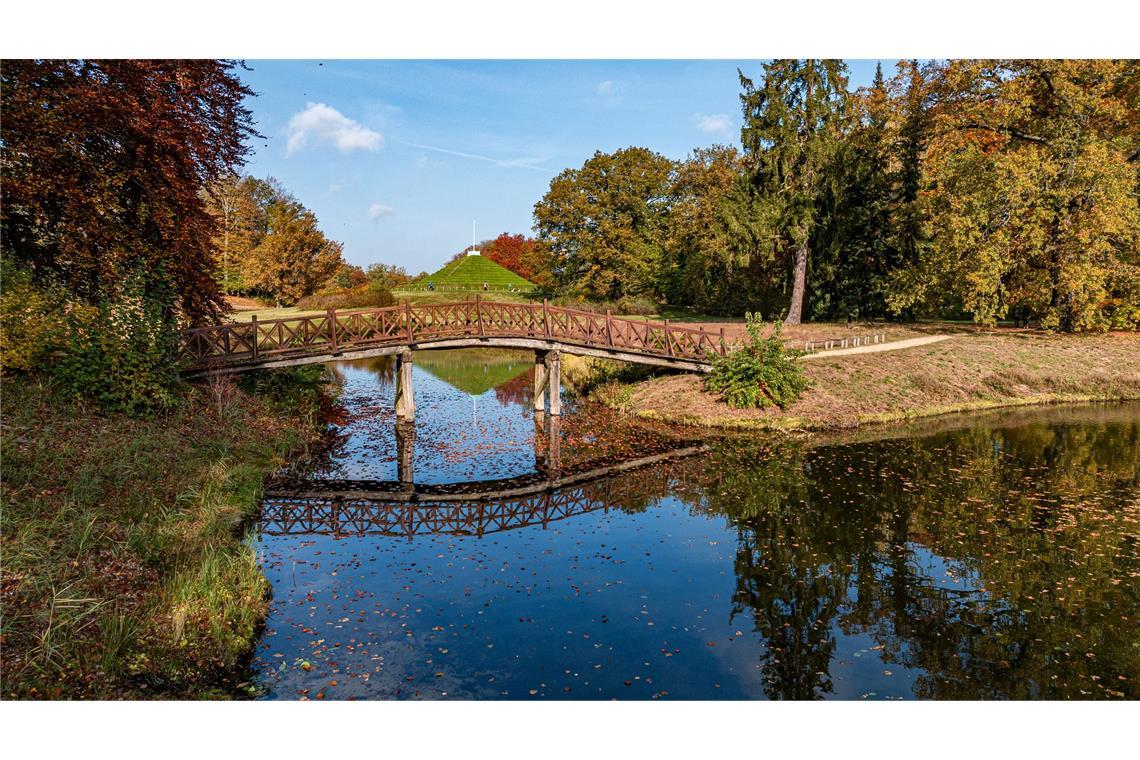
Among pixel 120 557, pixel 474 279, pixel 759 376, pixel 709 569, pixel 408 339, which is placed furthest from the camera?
pixel 474 279

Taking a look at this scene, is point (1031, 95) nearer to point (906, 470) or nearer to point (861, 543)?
point (906, 470)

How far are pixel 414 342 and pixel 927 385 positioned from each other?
63.7 feet

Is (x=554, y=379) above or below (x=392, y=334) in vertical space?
below

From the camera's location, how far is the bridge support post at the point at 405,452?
17.4m

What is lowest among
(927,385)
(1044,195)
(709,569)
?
(709,569)

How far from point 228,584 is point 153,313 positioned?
910 cm

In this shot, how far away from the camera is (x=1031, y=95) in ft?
105

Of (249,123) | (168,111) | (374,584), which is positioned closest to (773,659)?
(374,584)

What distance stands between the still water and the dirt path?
24.9 ft

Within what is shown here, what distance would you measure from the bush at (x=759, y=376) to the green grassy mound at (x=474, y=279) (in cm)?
4464

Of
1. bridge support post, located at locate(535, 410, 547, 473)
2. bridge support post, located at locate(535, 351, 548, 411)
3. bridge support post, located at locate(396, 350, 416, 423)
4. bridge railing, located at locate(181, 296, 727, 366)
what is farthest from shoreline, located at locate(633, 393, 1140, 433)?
bridge support post, located at locate(396, 350, 416, 423)

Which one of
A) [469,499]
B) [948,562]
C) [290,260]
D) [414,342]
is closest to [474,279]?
[290,260]

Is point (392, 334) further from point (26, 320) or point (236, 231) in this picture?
point (236, 231)

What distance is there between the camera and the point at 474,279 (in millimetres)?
70438
